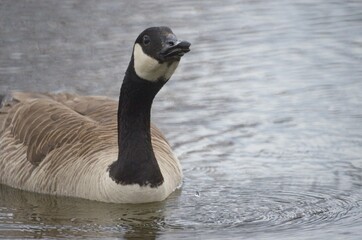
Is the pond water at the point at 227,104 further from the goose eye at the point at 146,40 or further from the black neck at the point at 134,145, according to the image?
the goose eye at the point at 146,40

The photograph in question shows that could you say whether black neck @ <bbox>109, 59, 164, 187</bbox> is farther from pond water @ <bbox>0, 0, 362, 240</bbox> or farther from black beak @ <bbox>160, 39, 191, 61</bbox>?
black beak @ <bbox>160, 39, 191, 61</bbox>

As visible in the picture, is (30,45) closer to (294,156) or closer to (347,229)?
(294,156)

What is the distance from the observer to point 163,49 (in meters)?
9.52

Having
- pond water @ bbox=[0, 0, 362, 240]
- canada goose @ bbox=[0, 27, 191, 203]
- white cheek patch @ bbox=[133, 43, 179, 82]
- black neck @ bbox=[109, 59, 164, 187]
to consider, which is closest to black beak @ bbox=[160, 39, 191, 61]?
canada goose @ bbox=[0, 27, 191, 203]

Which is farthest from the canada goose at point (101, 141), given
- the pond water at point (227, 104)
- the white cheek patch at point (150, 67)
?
the pond water at point (227, 104)

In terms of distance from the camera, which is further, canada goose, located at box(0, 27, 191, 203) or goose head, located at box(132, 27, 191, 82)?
canada goose, located at box(0, 27, 191, 203)

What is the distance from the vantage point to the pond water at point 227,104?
977 centimetres

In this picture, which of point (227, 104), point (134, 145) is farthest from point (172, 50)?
point (227, 104)

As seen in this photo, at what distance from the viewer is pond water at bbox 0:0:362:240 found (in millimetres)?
9773

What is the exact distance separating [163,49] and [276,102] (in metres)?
3.77

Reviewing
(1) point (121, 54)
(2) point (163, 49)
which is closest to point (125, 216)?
(2) point (163, 49)

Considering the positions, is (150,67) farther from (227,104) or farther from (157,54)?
(227,104)

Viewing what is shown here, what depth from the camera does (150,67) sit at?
32.0 ft

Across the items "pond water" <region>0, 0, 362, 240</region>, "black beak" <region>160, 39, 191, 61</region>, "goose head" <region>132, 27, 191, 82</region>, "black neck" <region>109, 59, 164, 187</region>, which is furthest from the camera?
"black neck" <region>109, 59, 164, 187</region>
